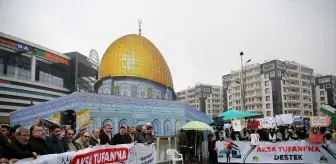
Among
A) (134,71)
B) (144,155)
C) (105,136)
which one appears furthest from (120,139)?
(134,71)

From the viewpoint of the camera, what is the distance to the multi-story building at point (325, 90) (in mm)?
83500

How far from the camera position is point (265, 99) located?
74.8m

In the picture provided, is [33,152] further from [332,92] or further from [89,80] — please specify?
[332,92]

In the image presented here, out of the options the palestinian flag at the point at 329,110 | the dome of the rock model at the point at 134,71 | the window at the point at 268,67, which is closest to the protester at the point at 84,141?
the palestinian flag at the point at 329,110

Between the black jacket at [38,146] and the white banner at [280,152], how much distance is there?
9164mm

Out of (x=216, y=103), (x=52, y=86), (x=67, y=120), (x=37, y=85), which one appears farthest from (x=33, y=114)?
(x=216, y=103)

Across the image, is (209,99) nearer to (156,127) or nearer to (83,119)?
(156,127)

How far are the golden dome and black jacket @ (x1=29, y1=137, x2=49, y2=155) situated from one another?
85.3 ft

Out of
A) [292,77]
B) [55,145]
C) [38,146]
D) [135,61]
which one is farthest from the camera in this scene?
[292,77]

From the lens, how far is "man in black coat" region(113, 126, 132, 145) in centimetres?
738

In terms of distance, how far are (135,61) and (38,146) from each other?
27.1 metres

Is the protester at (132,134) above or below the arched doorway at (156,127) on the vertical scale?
above

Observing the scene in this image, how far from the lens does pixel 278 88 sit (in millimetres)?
73062

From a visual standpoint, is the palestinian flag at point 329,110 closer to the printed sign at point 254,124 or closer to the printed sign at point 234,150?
the printed sign at point 254,124
